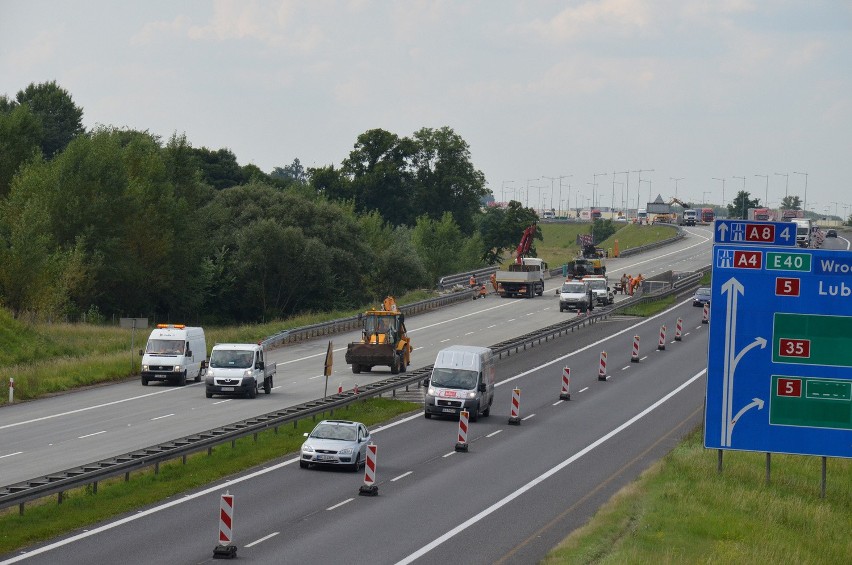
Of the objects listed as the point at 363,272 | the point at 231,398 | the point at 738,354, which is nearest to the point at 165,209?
the point at 363,272

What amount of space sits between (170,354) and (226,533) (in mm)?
31273

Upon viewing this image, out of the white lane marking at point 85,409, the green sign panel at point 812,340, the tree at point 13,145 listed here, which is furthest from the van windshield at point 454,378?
the tree at point 13,145

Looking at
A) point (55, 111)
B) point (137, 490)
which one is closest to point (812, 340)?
point (137, 490)

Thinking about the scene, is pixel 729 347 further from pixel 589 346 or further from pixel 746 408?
pixel 589 346

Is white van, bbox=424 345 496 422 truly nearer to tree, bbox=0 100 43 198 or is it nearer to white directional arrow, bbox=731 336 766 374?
white directional arrow, bbox=731 336 766 374

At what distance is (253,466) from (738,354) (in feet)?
45.4

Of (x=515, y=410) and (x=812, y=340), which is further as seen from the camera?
(x=515, y=410)

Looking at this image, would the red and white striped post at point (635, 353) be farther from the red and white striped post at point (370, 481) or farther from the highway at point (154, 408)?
the red and white striped post at point (370, 481)

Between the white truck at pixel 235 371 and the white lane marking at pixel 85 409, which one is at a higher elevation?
the white truck at pixel 235 371

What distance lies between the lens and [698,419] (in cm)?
4759

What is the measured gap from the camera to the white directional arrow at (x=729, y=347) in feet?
102

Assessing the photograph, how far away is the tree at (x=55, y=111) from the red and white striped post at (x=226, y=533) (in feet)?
404

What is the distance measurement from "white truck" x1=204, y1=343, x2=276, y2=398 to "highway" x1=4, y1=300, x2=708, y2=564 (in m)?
8.13

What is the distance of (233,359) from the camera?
169 feet
